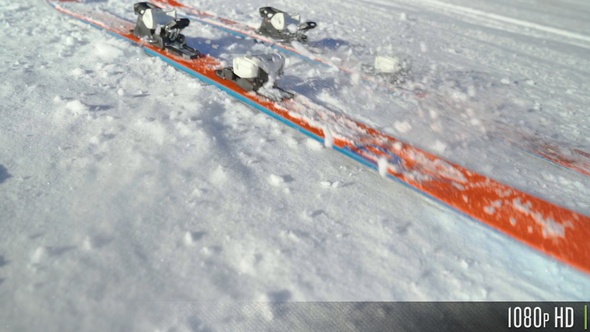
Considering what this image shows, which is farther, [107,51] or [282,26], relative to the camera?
[282,26]

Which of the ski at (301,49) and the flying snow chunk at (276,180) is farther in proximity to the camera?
the ski at (301,49)

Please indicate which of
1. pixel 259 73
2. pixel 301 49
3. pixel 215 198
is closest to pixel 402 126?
pixel 259 73

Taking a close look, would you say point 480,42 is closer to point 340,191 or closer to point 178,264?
point 340,191

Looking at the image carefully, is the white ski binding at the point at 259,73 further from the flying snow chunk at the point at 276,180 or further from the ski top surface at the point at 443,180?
the flying snow chunk at the point at 276,180

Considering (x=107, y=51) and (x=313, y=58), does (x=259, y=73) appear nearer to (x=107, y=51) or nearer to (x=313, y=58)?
(x=313, y=58)

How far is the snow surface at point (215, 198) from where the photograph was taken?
1.49 metres

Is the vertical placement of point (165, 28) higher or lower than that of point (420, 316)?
higher

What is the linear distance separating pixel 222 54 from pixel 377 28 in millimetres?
3161

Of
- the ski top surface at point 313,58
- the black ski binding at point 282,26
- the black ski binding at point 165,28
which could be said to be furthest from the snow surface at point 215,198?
the black ski binding at point 282,26

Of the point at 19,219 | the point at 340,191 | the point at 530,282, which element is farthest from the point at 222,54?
the point at 530,282

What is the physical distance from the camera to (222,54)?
13.0ft

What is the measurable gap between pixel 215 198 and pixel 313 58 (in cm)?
259

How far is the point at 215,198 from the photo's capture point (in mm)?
1950

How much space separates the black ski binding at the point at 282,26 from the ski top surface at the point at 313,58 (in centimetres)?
10
